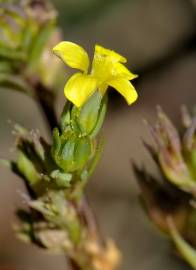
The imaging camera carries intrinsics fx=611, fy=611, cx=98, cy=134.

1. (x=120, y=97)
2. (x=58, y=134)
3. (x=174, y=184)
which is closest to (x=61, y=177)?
(x=58, y=134)

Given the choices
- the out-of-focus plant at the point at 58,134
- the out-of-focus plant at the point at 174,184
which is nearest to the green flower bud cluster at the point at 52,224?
the out-of-focus plant at the point at 58,134

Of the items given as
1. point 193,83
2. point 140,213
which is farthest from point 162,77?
point 140,213

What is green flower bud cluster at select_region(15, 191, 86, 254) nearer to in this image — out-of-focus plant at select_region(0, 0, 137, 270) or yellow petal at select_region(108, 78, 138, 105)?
out-of-focus plant at select_region(0, 0, 137, 270)

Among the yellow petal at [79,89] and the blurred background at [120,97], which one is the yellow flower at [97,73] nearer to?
the yellow petal at [79,89]

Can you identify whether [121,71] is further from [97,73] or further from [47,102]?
[47,102]

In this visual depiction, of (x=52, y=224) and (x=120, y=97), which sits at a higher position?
(x=120, y=97)

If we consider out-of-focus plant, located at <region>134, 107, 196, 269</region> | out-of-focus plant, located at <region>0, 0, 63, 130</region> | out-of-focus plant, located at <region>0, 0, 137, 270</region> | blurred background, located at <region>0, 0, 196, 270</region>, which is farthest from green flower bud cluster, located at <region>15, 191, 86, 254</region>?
blurred background, located at <region>0, 0, 196, 270</region>

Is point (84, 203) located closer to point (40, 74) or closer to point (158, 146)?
point (158, 146)
